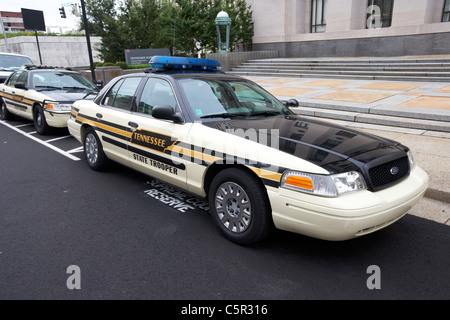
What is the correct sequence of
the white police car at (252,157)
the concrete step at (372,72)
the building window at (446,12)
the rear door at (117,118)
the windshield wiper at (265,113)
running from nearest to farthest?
1. the white police car at (252,157)
2. the windshield wiper at (265,113)
3. the rear door at (117,118)
4. the concrete step at (372,72)
5. the building window at (446,12)

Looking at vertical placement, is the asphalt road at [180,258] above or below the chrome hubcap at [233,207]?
below

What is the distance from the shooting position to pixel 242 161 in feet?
10.8

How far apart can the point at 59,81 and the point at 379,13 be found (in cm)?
1676

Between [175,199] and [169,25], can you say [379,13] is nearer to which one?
[169,25]

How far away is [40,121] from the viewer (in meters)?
8.57

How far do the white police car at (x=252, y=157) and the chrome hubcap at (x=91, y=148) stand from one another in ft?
2.10

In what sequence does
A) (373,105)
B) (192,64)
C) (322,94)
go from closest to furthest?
(192,64) < (373,105) < (322,94)

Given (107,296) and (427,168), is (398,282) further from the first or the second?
(427,168)

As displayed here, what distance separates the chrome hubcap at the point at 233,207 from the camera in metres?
3.33

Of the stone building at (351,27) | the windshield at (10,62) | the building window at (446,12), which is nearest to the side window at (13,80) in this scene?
the windshield at (10,62)

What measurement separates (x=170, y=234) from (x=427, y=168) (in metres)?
3.84

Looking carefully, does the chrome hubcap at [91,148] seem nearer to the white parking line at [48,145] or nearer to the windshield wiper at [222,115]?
the white parking line at [48,145]

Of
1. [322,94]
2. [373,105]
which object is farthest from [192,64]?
[322,94]

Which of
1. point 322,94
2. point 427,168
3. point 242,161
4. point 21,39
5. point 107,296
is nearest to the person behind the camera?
point 107,296
